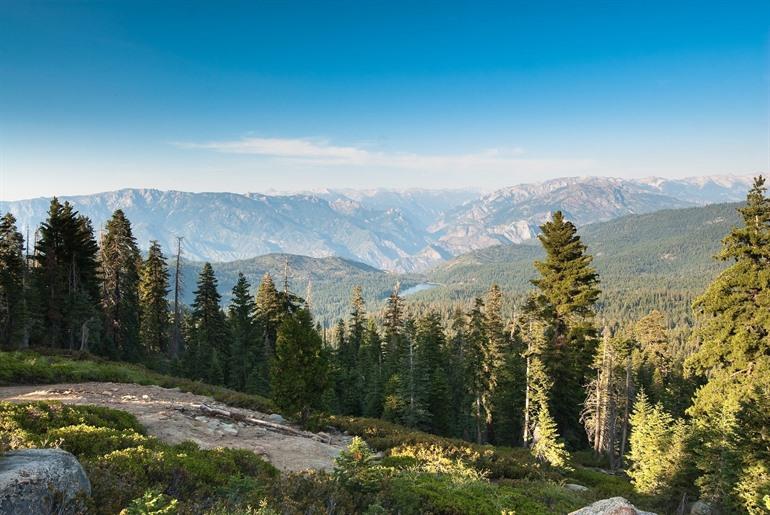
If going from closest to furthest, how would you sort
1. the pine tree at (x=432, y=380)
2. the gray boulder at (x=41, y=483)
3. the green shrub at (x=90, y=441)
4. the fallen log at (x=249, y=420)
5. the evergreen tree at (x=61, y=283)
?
1. the gray boulder at (x=41, y=483)
2. the green shrub at (x=90, y=441)
3. the fallen log at (x=249, y=420)
4. the evergreen tree at (x=61, y=283)
5. the pine tree at (x=432, y=380)

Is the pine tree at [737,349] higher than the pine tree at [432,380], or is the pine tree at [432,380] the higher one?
the pine tree at [737,349]

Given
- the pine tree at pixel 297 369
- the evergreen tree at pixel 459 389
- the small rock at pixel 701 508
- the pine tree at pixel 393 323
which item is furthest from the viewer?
the pine tree at pixel 393 323

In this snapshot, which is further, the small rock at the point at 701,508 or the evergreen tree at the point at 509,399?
the evergreen tree at the point at 509,399

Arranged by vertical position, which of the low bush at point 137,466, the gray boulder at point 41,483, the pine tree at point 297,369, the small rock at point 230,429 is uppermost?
the gray boulder at point 41,483

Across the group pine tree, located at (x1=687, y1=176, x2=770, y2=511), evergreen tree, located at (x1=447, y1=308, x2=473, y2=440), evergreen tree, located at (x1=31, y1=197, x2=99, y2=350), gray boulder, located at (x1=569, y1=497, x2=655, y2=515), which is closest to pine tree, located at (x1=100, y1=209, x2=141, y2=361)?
evergreen tree, located at (x1=31, y1=197, x2=99, y2=350)

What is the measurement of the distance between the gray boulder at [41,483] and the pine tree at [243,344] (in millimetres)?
36960

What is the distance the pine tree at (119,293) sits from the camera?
135 feet

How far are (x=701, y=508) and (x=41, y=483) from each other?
2170cm

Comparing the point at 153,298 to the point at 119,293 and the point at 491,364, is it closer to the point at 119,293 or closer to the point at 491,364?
the point at 119,293

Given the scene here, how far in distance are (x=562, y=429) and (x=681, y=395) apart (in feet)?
58.4

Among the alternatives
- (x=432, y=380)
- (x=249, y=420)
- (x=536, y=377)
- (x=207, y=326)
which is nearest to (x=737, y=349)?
(x=536, y=377)

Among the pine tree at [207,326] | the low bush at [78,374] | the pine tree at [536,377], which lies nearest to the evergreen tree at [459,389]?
the pine tree at [536,377]

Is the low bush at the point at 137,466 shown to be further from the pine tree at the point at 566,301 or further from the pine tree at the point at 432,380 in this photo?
the pine tree at the point at 432,380

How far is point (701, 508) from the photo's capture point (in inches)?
664
